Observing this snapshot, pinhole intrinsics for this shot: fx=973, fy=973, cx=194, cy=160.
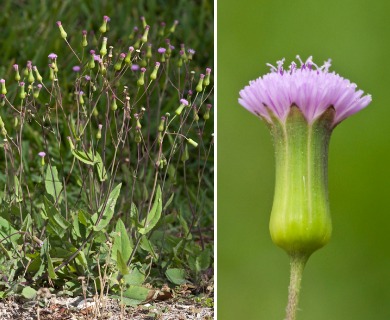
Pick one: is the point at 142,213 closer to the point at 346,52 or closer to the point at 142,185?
the point at 142,185

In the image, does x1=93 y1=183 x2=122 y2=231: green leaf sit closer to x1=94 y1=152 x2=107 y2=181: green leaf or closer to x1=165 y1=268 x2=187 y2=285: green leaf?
x1=94 y1=152 x2=107 y2=181: green leaf

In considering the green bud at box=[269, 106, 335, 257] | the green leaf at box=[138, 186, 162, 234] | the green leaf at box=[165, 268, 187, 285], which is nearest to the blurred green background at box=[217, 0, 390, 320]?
the green leaf at box=[165, 268, 187, 285]

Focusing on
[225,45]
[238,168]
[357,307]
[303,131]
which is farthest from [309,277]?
[303,131]

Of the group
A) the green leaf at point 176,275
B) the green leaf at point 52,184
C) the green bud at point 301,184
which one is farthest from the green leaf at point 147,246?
the green bud at point 301,184

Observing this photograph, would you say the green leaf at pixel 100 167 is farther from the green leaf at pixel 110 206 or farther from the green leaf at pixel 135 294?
the green leaf at pixel 135 294

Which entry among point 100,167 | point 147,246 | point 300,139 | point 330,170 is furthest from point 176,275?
point 300,139

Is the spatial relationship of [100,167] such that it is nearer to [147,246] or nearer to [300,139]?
[147,246]
